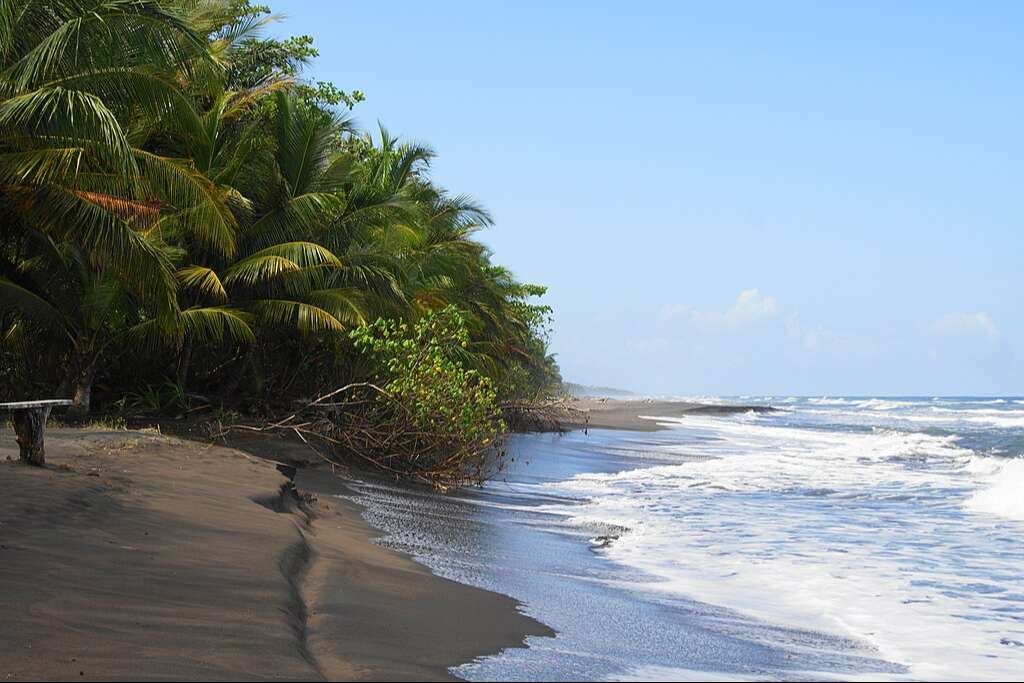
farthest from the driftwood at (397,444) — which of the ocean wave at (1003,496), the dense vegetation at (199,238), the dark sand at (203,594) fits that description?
the ocean wave at (1003,496)

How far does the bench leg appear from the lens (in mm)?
7715

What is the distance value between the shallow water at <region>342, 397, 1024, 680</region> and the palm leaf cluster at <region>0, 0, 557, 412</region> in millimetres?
3889

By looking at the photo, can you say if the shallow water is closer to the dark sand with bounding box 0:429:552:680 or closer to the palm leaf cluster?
the dark sand with bounding box 0:429:552:680

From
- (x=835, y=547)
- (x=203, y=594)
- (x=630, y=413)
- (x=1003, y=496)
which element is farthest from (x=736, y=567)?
(x=630, y=413)

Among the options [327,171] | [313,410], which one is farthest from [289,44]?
[313,410]

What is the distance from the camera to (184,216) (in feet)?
44.0

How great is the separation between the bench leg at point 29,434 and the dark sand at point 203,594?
20cm

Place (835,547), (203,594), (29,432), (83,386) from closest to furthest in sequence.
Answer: (203,594) → (29,432) → (835,547) → (83,386)

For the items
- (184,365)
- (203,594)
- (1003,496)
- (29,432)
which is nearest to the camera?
(203,594)

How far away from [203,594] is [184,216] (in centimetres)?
939

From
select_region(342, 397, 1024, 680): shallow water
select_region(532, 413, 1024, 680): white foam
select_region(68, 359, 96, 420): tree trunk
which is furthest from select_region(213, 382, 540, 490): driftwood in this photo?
select_region(68, 359, 96, 420): tree trunk

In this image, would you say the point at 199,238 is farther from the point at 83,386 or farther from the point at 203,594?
the point at 203,594

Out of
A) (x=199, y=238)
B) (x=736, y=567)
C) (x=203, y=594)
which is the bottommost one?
(x=736, y=567)

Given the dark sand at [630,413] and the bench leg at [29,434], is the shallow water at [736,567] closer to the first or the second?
the bench leg at [29,434]
